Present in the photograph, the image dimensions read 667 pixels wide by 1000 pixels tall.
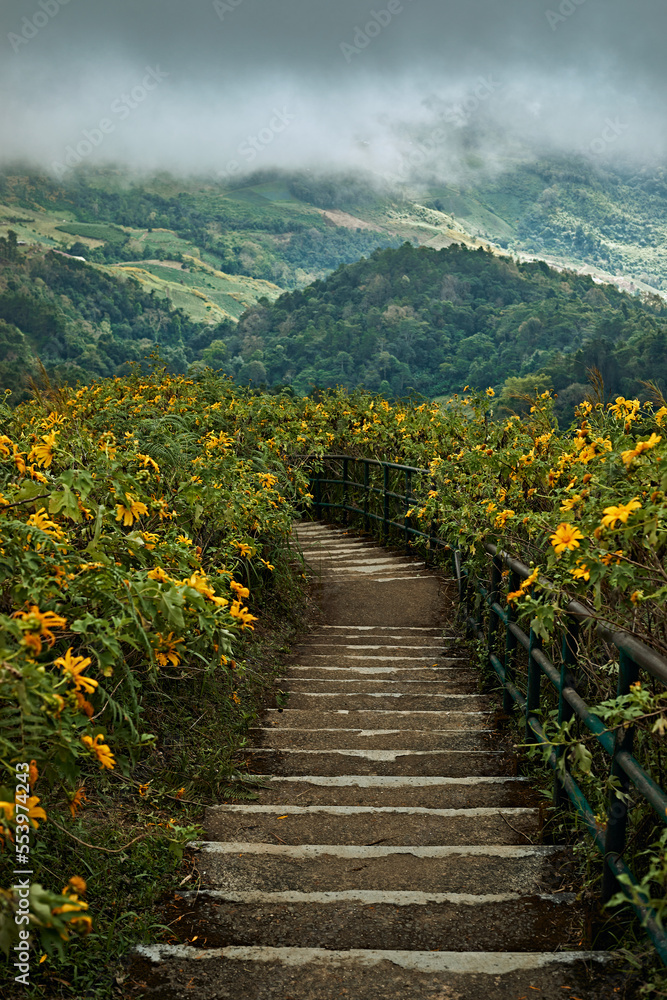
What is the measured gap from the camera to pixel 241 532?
12.8 feet

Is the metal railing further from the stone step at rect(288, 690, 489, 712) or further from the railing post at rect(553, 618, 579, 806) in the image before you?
the stone step at rect(288, 690, 489, 712)

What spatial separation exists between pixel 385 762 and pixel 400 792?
0.31 meters

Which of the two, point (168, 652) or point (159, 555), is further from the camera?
point (159, 555)

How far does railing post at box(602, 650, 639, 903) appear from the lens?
1.68 meters

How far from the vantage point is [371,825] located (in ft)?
7.76

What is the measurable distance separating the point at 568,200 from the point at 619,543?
15260cm

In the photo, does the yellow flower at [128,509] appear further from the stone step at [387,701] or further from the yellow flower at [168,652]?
the stone step at [387,701]

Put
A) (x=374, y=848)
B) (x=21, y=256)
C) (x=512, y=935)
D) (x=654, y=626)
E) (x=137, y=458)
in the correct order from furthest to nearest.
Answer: (x=21, y=256) → (x=137, y=458) → (x=374, y=848) → (x=654, y=626) → (x=512, y=935)

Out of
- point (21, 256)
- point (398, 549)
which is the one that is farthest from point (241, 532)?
point (21, 256)

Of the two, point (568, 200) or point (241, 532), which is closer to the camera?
point (241, 532)

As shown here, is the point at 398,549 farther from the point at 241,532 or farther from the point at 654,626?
the point at 654,626

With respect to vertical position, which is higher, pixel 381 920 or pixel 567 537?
pixel 567 537

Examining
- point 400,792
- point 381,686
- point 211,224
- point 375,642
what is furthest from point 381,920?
point 211,224

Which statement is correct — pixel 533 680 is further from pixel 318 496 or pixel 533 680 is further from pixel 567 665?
pixel 318 496
